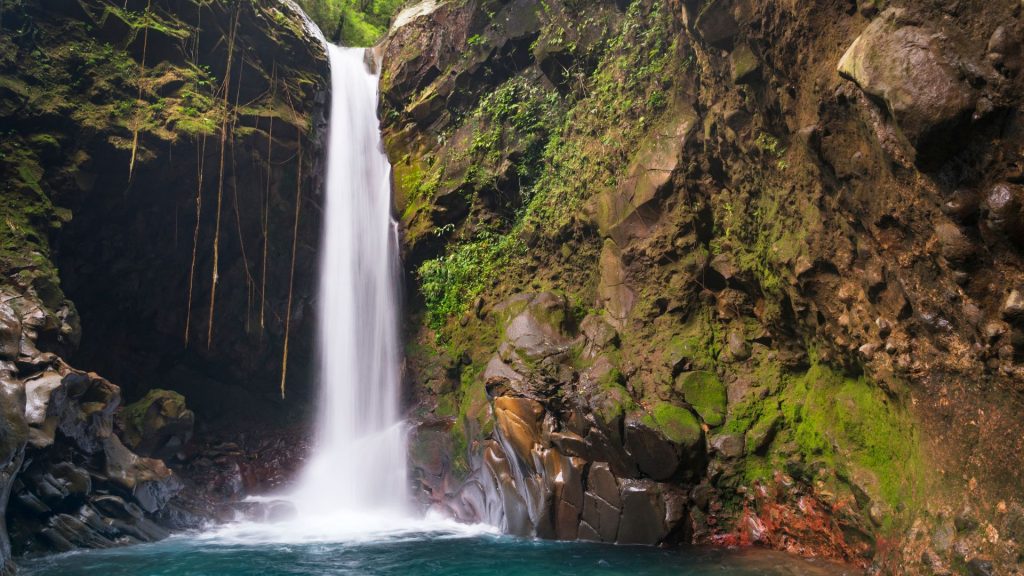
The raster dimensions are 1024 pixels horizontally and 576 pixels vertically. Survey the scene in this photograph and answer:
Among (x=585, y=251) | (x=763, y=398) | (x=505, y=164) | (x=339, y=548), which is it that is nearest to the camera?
(x=763, y=398)

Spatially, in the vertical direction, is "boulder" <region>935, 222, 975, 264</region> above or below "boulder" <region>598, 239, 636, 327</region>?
below

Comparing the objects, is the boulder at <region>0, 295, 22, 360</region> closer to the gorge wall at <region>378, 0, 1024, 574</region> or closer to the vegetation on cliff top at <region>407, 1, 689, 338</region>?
the gorge wall at <region>378, 0, 1024, 574</region>

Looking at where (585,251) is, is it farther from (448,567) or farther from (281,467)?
(281,467)

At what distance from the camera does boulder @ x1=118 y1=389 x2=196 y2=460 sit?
10.9m

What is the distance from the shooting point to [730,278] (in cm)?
836

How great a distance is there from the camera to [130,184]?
11.3 metres

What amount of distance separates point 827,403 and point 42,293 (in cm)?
1039

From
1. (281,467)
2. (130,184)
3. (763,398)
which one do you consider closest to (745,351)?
(763,398)

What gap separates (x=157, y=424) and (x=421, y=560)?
6421 millimetres

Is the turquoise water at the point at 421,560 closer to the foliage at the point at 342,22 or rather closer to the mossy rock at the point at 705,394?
the mossy rock at the point at 705,394

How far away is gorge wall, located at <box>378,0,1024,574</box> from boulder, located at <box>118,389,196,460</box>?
426 cm

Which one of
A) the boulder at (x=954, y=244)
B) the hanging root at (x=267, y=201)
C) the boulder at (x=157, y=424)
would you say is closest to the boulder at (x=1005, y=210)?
the boulder at (x=954, y=244)

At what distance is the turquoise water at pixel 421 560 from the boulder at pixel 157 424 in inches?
115

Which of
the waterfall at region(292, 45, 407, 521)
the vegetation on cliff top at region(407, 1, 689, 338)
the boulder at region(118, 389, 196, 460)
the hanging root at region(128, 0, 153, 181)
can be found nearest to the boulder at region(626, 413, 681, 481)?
the vegetation on cliff top at region(407, 1, 689, 338)
